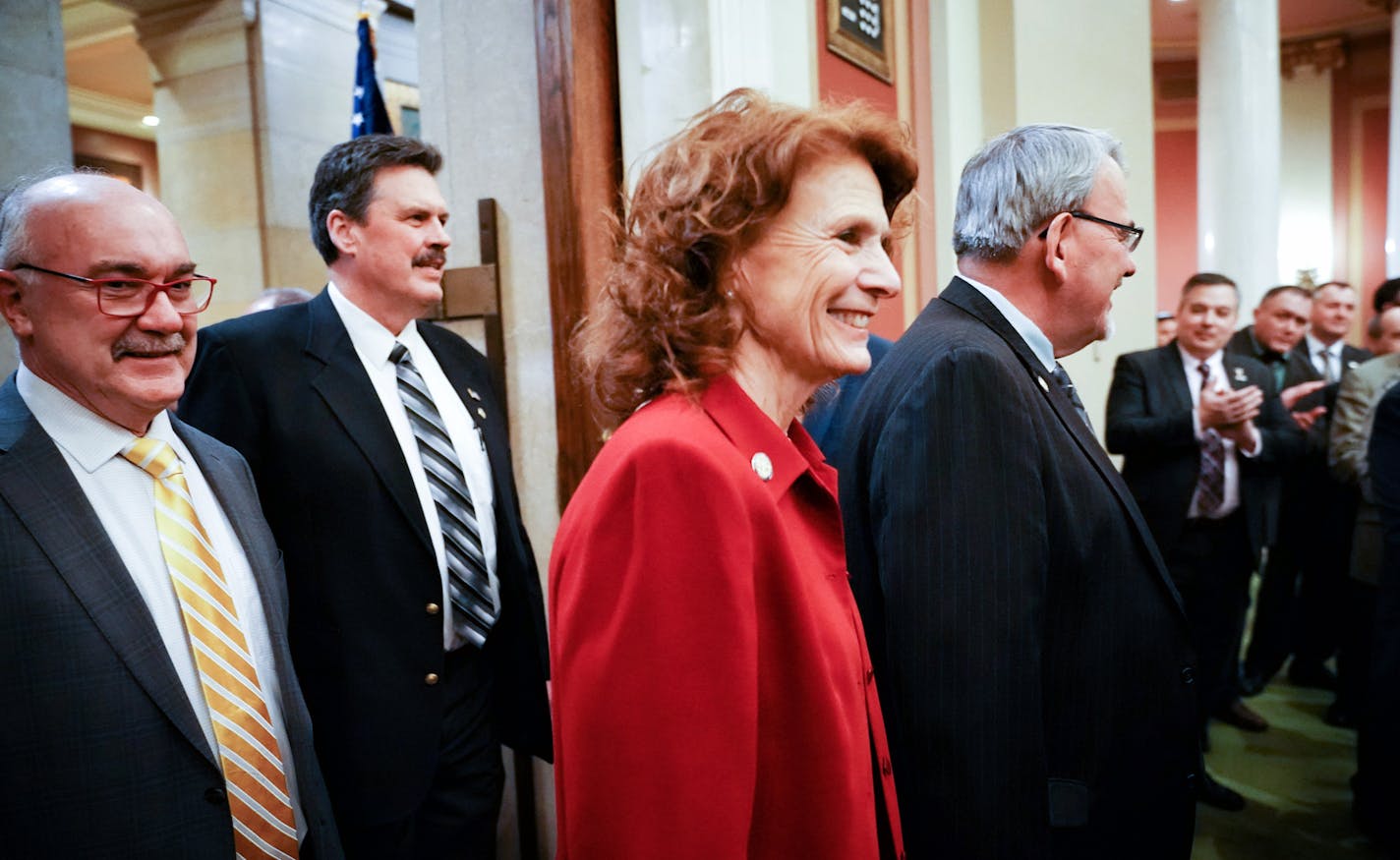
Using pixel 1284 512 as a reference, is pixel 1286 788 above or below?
below

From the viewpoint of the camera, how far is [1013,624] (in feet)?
4.11

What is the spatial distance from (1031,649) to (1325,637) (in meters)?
→ 4.21

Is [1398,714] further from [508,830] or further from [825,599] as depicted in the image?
[508,830]

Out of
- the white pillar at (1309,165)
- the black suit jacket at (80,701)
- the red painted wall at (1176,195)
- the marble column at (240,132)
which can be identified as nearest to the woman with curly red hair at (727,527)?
the black suit jacket at (80,701)

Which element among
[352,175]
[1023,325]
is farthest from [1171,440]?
[352,175]

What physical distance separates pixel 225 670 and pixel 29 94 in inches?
88.4

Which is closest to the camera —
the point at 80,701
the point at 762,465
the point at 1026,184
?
the point at 762,465

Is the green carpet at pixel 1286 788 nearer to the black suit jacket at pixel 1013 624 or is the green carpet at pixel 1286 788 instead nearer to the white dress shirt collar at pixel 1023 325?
the black suit jacket at pixel 1013 624

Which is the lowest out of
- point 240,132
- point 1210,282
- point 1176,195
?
point 1210,282

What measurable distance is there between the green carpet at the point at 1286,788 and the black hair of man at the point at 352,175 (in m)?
3.11

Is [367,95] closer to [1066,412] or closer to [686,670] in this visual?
[1066,412]

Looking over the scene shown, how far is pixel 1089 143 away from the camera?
1598 millimetres

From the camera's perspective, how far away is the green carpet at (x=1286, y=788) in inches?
113

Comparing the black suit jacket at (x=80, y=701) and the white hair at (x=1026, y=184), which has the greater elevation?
the white hair at (x=1026, y=184)
